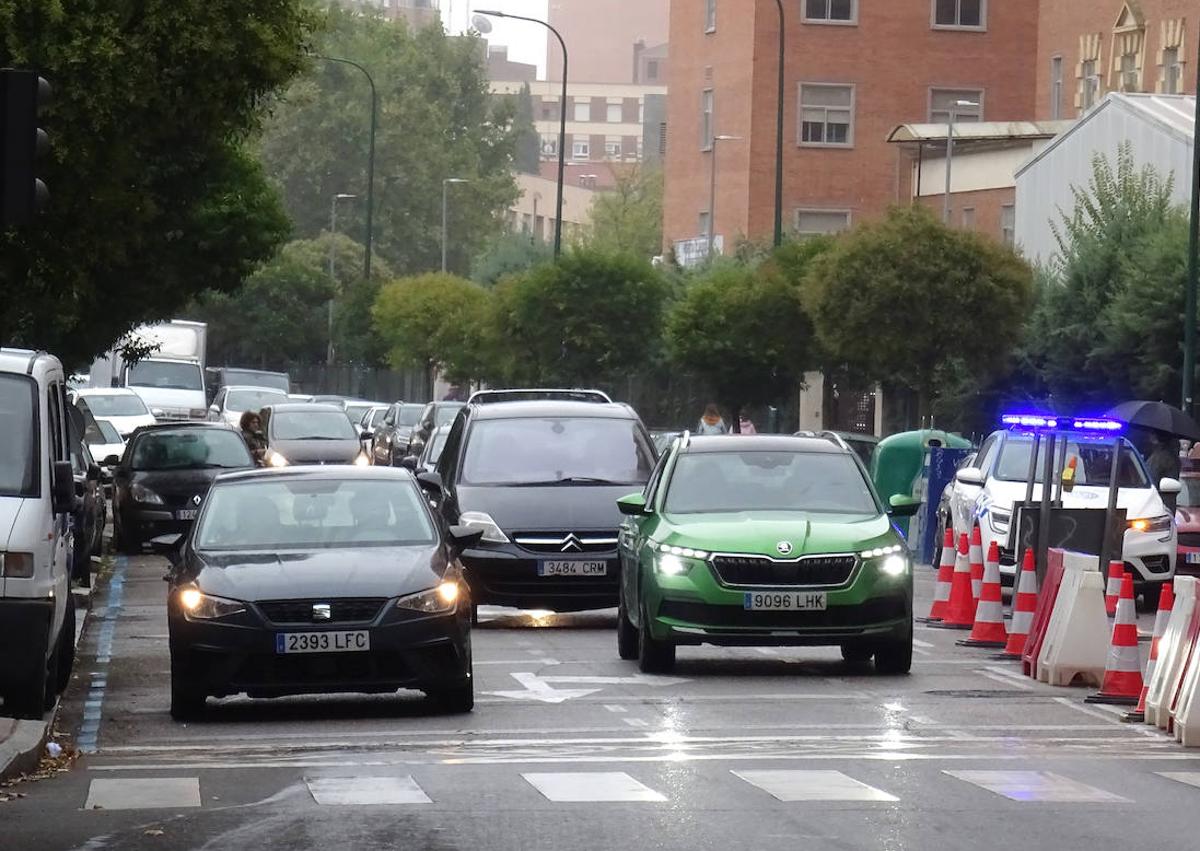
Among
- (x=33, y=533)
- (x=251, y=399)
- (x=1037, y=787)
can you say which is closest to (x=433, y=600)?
(x=33, y=533)

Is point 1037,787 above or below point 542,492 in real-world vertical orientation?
below

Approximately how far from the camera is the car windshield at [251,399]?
5644 centimetres

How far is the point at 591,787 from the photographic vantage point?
1136cm

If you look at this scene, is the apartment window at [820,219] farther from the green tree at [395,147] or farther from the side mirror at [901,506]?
the side mirror at [901,506]

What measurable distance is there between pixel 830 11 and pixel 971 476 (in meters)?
50.7

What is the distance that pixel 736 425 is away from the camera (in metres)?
53.7

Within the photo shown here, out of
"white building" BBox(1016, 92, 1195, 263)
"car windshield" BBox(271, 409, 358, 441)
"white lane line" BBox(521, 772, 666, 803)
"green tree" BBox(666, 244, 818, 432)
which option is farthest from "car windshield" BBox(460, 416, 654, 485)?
"green tree" BBox(666, 244, 818, 432)

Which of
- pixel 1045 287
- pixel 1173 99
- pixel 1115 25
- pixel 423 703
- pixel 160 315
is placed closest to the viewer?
pixel 423 703

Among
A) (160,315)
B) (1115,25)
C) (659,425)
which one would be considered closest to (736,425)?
(659,425)

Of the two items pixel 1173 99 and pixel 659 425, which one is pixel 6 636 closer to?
pixel 1173 99

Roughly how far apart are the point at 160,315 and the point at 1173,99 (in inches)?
911

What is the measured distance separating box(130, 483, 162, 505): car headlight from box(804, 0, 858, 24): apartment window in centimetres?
4576

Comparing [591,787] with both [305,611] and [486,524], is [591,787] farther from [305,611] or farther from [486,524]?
[486,524]

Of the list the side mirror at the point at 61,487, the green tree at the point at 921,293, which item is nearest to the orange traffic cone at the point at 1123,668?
the side mirror at the point at 61,487
